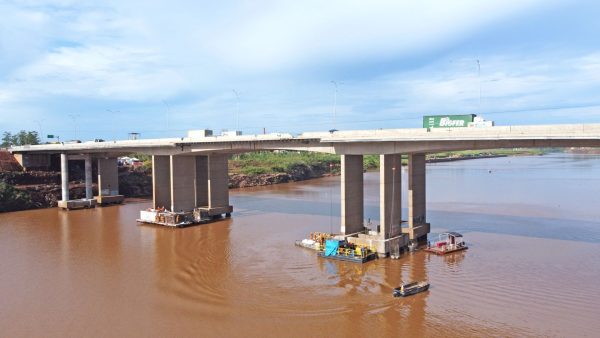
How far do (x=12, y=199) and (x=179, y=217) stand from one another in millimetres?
27694

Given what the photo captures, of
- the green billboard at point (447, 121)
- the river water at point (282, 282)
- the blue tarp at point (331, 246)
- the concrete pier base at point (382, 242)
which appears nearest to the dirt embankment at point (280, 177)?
the river water at point (282, 282)

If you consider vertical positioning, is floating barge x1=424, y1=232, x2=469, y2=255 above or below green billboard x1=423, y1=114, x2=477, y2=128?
below

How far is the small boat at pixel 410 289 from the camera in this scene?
2281 centimetres

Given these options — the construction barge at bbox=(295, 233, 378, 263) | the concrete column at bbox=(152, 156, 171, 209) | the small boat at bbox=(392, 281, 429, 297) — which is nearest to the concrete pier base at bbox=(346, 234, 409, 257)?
the construction barge at bbox=(295, 233, 378, 263)

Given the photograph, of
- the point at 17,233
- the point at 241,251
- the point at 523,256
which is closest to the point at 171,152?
the point at 17,233

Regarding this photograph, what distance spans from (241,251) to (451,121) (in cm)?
1712

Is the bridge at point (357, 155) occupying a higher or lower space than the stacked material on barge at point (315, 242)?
higher

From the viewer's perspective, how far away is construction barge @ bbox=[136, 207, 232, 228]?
44.4m

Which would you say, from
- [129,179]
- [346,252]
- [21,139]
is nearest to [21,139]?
[21,139]

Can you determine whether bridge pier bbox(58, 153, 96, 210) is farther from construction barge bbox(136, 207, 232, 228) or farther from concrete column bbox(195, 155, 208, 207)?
concrete column bbox(195, 155, 208, 207)

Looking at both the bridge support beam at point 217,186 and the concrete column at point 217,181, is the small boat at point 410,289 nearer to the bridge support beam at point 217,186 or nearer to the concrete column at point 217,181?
the bridge support beam at point 217,186

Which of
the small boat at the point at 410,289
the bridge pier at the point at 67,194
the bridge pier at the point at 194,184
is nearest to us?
the small boat at the point at 410,289

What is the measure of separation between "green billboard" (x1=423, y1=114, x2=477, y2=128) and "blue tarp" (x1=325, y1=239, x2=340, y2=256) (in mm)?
9743

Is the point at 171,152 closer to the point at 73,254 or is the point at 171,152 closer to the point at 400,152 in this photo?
the point at 73,254
